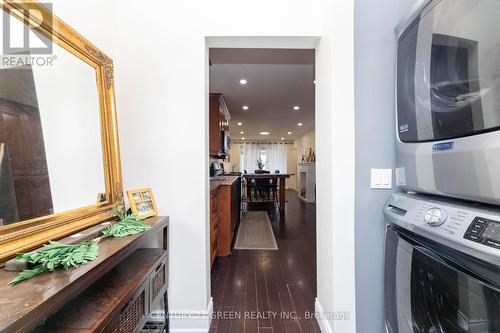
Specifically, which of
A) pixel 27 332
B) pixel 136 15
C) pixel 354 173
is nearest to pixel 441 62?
pixel 354 173

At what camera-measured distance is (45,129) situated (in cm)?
98

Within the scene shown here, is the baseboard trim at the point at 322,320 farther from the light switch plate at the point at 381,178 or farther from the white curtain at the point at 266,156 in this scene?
the white curtain at the point at 266,156

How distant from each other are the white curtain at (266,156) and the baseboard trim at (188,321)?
9885 millimetres

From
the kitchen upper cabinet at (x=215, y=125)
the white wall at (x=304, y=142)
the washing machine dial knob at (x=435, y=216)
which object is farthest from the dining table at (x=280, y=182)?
the washing machine dial knob at (x=435, y=216)

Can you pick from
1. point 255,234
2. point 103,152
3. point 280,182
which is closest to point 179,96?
point 103,152

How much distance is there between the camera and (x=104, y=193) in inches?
51.4

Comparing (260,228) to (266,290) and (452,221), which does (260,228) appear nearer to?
Result: (266,290)

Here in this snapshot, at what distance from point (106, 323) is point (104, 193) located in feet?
2.39

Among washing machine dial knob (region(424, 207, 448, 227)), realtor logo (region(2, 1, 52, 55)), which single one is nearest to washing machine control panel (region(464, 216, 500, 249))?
washing machine dial knob (region(424, 207, 448, 227))

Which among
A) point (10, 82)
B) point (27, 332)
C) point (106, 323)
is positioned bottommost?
point (106, 323)

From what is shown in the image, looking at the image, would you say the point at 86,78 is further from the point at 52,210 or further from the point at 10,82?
the point at 52,210

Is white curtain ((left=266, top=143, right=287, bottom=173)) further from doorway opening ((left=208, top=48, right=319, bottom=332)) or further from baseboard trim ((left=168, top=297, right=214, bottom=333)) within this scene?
baseboard trim ((left=168, top=297, right=214, bottom=333))

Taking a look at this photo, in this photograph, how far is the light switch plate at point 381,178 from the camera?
131 centimetres

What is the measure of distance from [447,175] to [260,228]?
3605 mm
